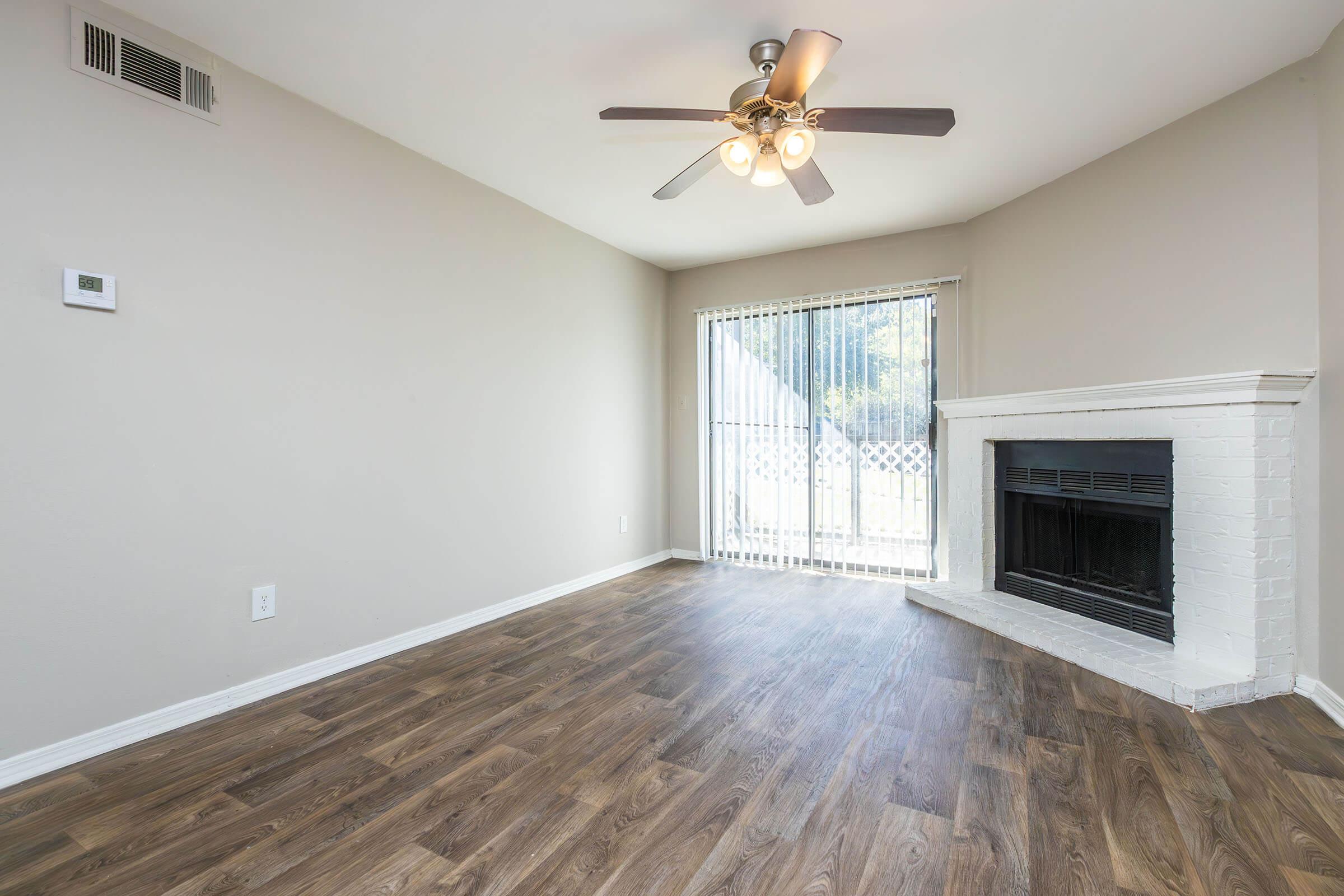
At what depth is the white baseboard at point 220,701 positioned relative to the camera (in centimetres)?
188

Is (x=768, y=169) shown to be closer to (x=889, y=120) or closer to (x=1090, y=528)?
(x=889, y=120)

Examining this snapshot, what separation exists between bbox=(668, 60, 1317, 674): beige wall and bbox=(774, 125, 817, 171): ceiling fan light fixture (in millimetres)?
1895

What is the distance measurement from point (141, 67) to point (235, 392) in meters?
1.15

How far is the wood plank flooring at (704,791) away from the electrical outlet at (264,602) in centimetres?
34

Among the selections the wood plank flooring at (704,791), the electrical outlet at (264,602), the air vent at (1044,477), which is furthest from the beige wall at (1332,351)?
the electrical outlet at (264,602)

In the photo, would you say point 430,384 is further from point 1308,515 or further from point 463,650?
point 1308,515

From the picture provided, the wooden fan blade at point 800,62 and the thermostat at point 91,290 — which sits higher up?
the wooden fan blade at point 800,62

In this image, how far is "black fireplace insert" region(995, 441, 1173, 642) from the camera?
9.21 feet

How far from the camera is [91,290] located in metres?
1.99

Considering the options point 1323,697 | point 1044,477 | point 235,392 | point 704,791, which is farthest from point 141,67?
point 1323,697

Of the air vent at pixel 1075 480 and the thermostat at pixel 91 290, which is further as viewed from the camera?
the air vent at pixel 1075 480

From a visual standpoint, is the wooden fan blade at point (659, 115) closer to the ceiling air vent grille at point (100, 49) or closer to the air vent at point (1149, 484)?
the ceiling air vent grille at point (100, 49)

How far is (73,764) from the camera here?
75.9 inches

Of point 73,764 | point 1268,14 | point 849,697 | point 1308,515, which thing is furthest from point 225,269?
point 1308,515
